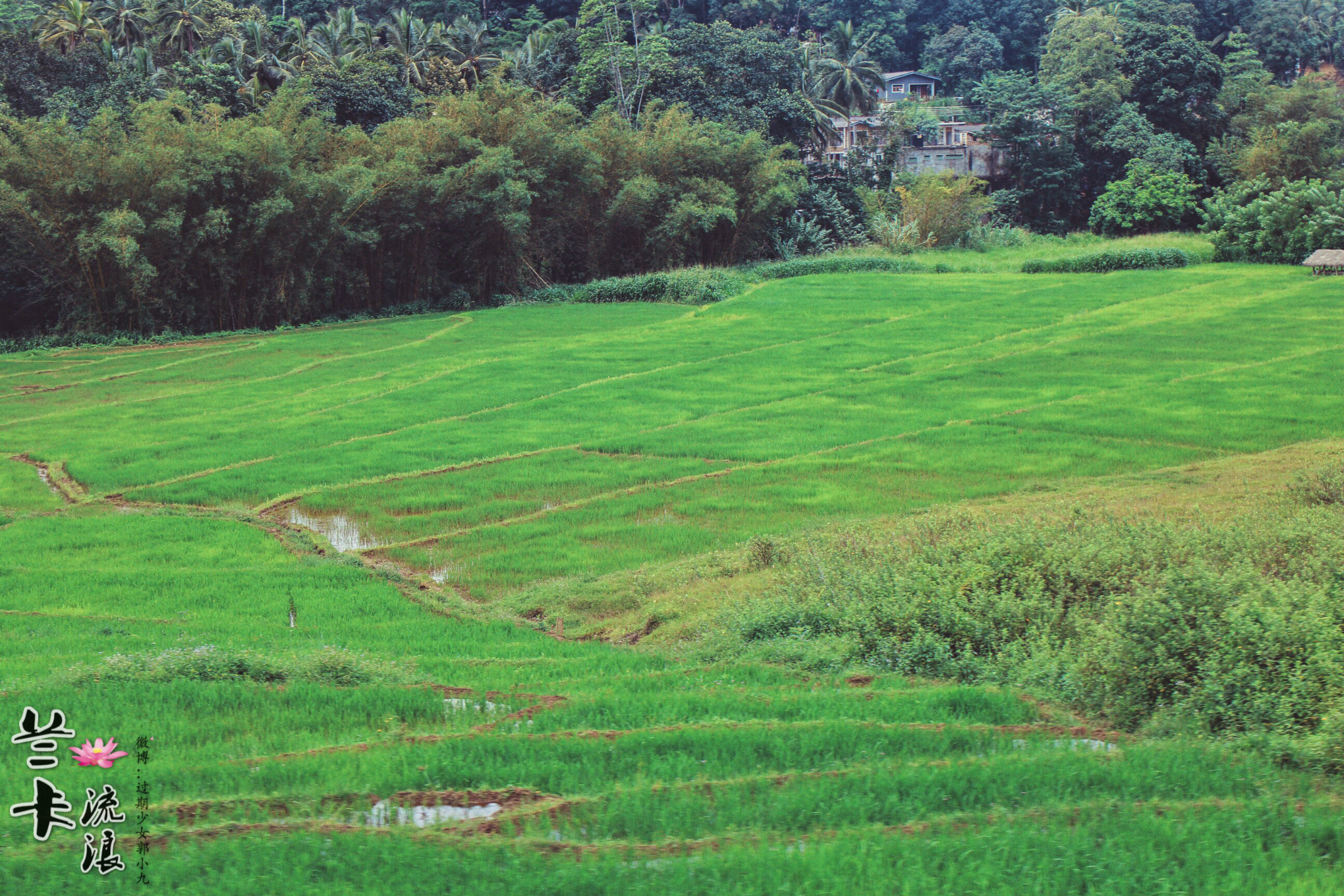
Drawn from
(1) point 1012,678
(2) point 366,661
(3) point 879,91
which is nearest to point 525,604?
(2) point 366,661

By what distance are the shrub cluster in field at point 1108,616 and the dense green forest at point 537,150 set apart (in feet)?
80.6

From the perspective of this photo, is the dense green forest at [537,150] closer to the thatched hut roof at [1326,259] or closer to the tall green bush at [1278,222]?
the tall green bush at [1278,222]

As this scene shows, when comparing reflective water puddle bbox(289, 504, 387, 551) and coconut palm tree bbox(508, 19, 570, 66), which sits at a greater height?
coconut palm tree bbox(508, 19, 570, 66)

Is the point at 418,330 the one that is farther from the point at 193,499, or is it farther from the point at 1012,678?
the point at 1012,678

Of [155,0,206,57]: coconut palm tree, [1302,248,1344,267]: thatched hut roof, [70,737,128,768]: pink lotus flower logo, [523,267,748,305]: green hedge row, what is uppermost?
[155,0,206,57]: coconut palm tree

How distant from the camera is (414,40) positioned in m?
59.4

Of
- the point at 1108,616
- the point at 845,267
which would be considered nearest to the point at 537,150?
the point at 845,267

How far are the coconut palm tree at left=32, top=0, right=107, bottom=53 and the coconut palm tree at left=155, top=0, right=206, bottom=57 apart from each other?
3521 mm

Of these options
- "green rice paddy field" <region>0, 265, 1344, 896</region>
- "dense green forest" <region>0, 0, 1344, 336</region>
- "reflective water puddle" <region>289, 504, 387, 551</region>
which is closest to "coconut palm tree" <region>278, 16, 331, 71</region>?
"dense green forest" <region>0, 0, 1344, 336</region>

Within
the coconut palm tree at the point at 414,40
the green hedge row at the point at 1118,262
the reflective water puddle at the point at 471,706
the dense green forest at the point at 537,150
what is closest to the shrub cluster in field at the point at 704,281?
the dense green forest at the point at 537,150

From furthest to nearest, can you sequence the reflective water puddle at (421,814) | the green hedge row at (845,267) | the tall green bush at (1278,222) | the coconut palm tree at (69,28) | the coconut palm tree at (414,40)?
the coconut palm tree at (414,40), the coconut palm tree at (69,28), the green hedge row at (845,267), the tall green bush at (1278,222), the reflective water puddle at (421,814)

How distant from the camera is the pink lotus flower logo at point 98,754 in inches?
170

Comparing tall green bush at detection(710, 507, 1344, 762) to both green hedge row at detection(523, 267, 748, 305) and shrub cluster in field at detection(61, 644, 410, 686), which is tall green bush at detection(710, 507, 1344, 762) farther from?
green hedge row at detection(523, 267, 748, 305)

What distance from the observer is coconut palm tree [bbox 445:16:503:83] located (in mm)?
58406
